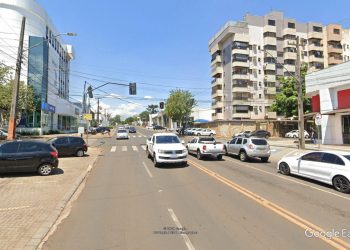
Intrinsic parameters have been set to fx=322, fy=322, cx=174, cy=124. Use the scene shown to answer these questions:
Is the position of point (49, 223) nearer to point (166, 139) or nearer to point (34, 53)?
point (166, 139)

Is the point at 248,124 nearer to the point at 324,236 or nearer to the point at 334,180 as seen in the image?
the point at 334,180

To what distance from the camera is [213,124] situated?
6906cm

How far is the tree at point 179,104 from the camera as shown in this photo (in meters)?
62.5

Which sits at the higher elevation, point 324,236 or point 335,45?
point 335,45

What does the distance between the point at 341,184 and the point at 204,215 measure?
639 centimetres

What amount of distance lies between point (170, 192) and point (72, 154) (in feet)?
48.1

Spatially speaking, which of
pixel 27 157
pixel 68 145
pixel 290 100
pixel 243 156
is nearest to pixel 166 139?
pixel 243 156

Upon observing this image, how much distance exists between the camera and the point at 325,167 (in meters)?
12.6

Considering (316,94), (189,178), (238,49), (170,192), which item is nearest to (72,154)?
(189,178)

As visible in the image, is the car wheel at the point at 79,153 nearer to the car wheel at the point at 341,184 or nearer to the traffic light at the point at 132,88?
the traffic light at the point at 132,88

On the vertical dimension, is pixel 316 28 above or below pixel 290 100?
above

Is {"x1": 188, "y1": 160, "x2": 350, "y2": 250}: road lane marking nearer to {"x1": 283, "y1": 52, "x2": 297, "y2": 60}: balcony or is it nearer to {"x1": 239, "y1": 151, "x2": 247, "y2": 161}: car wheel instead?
{"x1": 239, "y1": 151, "x2": 247, "y2": 161}: car wheel

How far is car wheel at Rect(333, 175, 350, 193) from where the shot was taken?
37.1ft

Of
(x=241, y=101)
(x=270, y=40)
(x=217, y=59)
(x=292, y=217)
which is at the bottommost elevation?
(x=292, y=217)
